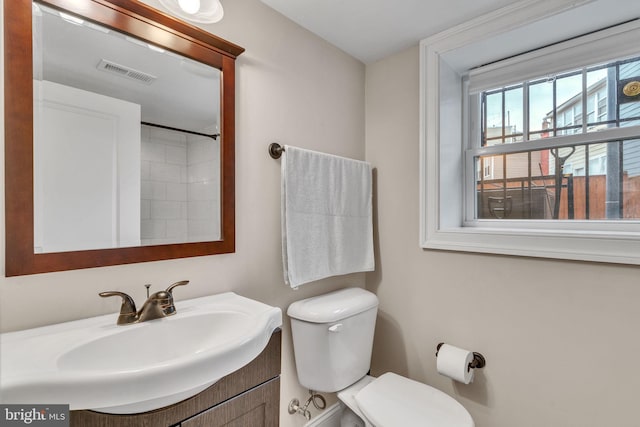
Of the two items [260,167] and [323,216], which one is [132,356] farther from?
[323,216]

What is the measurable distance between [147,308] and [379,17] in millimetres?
1512

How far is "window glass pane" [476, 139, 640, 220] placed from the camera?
4.14 feet

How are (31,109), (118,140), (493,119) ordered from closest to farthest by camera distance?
(31,109), (118,140), (493,119)

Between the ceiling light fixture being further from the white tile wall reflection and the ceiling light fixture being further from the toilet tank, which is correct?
the toilet tank

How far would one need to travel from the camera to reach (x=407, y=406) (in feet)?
4.06

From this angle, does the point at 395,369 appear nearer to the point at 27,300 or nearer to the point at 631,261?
the point at 631,261

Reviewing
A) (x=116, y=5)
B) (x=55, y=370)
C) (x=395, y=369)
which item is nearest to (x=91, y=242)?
(x=55, y=370)

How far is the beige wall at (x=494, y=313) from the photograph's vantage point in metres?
1.12

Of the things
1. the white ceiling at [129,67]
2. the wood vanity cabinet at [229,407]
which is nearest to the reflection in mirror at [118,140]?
the white ceiling at [129,67]

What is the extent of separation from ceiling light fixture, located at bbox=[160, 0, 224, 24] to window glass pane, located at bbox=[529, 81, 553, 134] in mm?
1497

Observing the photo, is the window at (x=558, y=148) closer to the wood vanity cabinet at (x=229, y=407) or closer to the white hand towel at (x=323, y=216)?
the white hand towel at (x=323, y=216)

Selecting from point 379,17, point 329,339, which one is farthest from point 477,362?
point 379,17

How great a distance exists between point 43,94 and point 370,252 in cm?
147

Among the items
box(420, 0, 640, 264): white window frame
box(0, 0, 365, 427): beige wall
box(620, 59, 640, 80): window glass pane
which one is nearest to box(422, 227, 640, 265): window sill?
box(420, 0, 640, 264): white window frame
